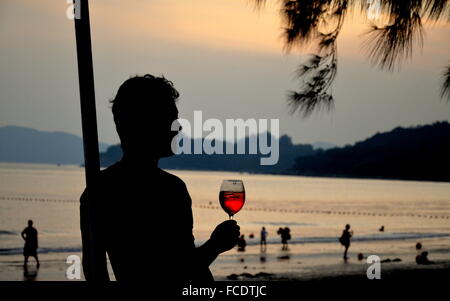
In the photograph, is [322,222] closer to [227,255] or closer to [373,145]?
[227,255]

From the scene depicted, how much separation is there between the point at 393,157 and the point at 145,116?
122008mm

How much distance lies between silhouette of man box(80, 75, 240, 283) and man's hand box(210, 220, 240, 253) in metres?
0.03

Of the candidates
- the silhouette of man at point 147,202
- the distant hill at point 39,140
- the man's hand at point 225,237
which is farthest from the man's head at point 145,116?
the distant hill at point 39,140

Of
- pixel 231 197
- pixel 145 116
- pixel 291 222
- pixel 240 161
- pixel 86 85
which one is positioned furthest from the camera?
pixel 240 161

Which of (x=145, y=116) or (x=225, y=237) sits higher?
(x=145, y=116)

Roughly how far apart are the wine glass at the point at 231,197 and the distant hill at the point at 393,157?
62.4 metres

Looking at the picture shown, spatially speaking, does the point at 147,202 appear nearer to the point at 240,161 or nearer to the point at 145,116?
the point at 145,116

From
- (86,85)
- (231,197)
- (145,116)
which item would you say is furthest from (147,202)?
(231,197)

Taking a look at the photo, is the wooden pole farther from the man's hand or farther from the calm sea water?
the calm sea water

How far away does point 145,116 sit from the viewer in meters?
1.49

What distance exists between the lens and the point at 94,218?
126 centimetres

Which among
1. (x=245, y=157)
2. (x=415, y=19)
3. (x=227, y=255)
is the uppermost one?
(x=415, y=19)

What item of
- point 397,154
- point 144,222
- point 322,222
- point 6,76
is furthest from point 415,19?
point 397,154
